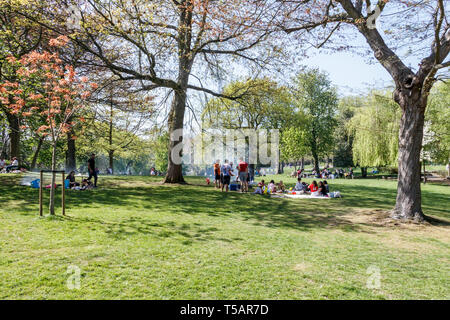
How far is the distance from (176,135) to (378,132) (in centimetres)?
2358

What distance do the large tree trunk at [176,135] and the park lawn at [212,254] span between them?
21.7 ft

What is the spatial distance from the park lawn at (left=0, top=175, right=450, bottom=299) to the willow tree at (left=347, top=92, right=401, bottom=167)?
2249 cm

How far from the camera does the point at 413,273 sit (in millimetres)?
4699

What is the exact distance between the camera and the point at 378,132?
29719 mm

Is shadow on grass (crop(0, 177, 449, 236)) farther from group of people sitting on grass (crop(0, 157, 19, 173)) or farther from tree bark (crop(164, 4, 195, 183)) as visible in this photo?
Answer: group of people sitting on grass (crop(0, 157, 19, 173))

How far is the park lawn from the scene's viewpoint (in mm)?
3754

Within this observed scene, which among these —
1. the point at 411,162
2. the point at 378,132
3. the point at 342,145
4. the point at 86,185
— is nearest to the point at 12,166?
the point at 86,185

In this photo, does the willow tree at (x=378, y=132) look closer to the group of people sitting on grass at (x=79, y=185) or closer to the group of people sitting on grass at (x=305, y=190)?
the group of people sitting on grass at (x=305, y=190)

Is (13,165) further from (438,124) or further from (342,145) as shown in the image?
(342,145)

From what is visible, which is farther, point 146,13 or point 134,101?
Answer: point 134,101

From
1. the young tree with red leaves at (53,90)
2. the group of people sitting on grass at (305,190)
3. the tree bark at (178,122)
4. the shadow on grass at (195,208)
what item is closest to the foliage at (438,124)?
the group of people sitting on grass at (305,190)

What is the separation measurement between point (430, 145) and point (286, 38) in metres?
24.4

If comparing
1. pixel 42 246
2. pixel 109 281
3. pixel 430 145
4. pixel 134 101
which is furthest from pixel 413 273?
pixel 430 145
